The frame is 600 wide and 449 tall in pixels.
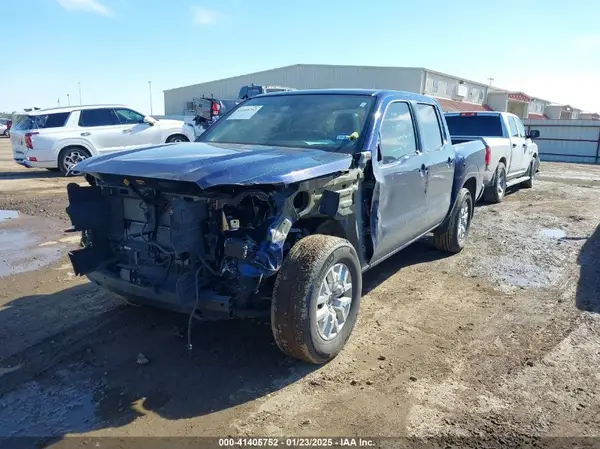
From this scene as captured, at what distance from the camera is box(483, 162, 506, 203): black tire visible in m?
10.1

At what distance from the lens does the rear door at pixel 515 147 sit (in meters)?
10.7

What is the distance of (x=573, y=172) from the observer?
18031 millimetres

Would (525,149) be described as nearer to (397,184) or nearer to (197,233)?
(397,184)

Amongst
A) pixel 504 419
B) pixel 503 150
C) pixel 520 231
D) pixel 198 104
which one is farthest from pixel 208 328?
pixel 198 104

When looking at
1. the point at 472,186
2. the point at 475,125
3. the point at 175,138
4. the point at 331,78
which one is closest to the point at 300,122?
the point at 472,186

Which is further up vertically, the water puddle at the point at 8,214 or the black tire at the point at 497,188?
the black tire at the point at 497,188

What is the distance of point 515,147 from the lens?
35.5ft

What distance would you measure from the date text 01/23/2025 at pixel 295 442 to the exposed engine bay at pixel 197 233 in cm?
76

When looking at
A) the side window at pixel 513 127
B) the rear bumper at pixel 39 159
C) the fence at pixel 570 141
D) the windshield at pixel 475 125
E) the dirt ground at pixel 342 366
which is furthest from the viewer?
the fence at pixel 570 141

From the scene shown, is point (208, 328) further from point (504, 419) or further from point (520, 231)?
point (520, 231)

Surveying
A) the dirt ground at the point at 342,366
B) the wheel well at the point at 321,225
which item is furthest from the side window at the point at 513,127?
the wheel well at the point at 321,225

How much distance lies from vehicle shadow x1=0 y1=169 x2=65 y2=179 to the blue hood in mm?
11464

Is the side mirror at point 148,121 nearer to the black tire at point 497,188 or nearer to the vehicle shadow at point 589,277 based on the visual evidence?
the black tire at point 497,188

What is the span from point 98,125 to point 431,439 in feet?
42.6
